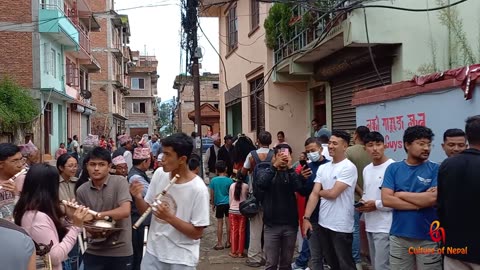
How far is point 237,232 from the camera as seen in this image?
25.9 ft

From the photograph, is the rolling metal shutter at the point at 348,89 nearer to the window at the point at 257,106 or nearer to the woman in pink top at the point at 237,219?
the window at the point at 257,106

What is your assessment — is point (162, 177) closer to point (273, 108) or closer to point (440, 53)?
point (440, 53)

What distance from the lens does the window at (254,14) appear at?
50.0 feet

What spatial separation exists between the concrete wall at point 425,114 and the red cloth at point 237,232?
257cm

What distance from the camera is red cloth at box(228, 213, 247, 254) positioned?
7809 mm

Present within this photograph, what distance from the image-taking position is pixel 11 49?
75.4 ft

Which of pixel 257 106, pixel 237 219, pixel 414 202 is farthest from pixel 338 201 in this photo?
pixel 257 106

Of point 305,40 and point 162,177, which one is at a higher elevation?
point 305,40

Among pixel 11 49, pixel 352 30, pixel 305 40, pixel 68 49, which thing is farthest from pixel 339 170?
pixel 68 49

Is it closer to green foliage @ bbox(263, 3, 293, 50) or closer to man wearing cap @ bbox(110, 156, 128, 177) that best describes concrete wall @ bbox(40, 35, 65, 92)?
green foliage @ bbox(263, 3, 293, 50)

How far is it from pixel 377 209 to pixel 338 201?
0.45 meters

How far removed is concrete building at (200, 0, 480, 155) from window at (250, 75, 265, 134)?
1.4 inches

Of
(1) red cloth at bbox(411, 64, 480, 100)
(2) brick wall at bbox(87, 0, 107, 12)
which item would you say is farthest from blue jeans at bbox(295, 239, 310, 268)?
(2) brick wall at bbox(87, 0, 107, 12)

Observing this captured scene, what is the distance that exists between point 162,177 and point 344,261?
8.09ft
